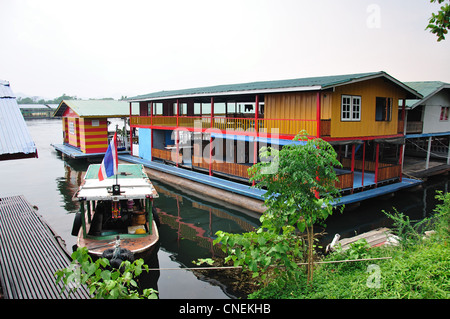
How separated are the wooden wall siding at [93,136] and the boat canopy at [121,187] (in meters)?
18.4

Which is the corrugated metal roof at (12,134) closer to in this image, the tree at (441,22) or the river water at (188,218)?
the river water at (188,218)

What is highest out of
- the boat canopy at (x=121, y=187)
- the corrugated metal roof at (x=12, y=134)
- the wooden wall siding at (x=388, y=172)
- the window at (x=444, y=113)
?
the window at (x=444, y=113)

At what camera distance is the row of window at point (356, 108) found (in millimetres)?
16422

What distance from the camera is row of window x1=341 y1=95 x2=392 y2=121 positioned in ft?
53.9

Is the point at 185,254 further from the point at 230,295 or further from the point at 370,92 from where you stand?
the point at 370,92

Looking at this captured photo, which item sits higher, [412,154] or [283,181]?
[283,181]

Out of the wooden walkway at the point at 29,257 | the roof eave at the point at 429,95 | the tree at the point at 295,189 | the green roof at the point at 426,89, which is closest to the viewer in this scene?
the tree at the point at 295,189

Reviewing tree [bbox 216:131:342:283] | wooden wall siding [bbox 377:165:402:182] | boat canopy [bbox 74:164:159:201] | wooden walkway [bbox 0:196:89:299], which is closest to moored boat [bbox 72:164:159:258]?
boat canopy [bbox 74:164:159:201]

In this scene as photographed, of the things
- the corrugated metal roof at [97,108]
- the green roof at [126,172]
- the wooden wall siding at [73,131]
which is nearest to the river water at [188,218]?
the green roof at [126,172]

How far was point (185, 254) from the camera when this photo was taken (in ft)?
40.7

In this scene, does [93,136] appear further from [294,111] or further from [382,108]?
[382,108]
